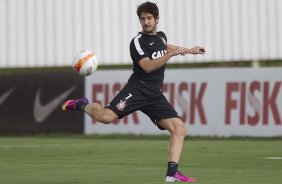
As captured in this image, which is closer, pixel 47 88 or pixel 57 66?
pixel 47 88

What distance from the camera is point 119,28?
27109mm

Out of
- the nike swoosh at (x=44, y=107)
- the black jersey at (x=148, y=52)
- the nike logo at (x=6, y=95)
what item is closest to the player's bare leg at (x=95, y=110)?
the black jersey at (x=148, y=52)

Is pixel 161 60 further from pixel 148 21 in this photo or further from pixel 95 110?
pixel 95 110

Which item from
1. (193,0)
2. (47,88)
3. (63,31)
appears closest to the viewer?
(47,88)

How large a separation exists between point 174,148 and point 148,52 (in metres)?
1.18

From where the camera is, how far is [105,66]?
27297 mm

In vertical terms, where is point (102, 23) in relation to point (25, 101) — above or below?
above

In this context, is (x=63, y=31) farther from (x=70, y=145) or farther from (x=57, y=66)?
(x=70, y=145)

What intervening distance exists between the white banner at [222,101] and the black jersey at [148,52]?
883 centimetres

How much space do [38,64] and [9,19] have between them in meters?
1.50

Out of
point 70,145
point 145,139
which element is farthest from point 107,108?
point 145,139

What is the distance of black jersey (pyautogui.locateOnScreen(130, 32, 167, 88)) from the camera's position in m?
12.2

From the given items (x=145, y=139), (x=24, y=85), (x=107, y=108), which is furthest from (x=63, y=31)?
(x=107, y=108)

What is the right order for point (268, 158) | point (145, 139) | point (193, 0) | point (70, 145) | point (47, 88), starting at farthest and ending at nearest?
point (193, 0) → point (47, 88) → point (145, 139) → point (70, 145) → point (268, 158)
